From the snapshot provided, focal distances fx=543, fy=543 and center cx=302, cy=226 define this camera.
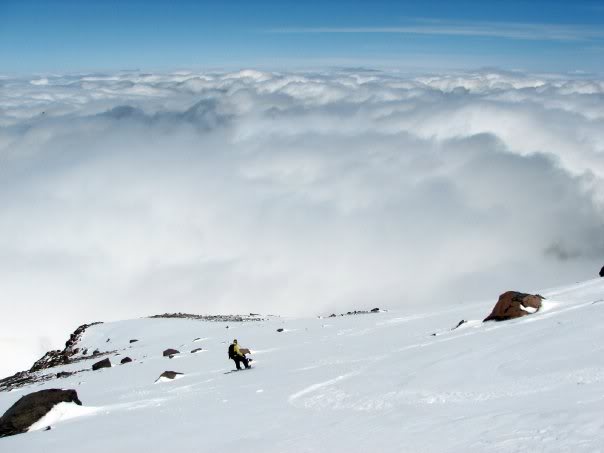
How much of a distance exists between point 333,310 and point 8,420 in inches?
5385

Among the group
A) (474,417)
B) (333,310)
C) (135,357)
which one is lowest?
(474,417)

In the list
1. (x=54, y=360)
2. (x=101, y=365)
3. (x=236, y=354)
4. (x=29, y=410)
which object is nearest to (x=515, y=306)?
(x=236, y=354)

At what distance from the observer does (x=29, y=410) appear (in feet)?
51.4

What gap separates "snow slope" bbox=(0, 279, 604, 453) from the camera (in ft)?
28.4

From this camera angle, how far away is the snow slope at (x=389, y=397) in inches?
341

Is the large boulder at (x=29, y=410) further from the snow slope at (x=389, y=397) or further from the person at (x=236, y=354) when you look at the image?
the person at (x=236, y=354)

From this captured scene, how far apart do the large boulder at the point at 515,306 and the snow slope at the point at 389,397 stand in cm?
50

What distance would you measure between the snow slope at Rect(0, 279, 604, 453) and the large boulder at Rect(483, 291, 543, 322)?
496 millimetres

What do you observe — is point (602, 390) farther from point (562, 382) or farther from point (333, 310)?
point (333, 310)

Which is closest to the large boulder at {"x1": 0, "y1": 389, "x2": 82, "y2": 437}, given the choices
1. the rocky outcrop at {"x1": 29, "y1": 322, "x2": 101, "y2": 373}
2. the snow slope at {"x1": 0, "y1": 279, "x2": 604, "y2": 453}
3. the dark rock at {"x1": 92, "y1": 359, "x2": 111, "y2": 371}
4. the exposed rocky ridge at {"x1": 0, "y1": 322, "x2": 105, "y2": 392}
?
the snow slope at {"x1": 0, "y1": 279, "x2": 604, "y2": 453}

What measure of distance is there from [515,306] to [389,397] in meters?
8.81

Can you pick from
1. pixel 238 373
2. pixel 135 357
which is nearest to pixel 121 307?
pixel 135 357

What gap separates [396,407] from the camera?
11.3m

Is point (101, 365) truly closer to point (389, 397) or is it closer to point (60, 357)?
point (60, 357)
